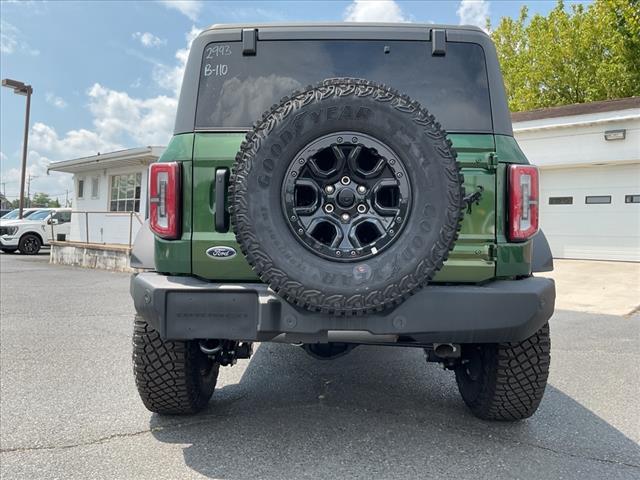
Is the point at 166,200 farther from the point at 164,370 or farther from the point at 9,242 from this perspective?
the point at 9,242

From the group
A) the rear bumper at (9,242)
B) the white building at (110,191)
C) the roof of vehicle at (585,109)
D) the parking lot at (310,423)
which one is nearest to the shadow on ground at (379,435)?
the parking lot at (310,423)

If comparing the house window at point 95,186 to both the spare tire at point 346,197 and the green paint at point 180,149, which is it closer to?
the green paint at point 180,149

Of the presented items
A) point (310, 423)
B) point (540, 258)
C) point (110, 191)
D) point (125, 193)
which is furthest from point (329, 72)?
point (110, 191)

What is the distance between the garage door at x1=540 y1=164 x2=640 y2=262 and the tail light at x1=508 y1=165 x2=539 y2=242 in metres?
11.3

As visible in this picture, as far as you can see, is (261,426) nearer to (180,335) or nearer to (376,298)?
(180,335)

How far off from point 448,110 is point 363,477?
1.85 m

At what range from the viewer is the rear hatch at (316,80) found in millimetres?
2449

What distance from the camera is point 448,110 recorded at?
254 cm

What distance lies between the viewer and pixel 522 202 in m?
2.43

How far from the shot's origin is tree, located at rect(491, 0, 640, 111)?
1948cm

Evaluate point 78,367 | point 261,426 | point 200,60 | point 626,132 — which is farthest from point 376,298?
point 626,132

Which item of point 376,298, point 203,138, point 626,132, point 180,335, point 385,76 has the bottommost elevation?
point 180,335

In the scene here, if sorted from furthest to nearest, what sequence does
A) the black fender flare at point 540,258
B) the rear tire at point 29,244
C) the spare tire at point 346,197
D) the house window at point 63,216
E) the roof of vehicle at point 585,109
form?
the house window at point 63,216 → the rear tire at point 29,244 → the roof of vehicle at point 585,109 → the black fender flare at point 540,258 → the spare tire at point 346,197

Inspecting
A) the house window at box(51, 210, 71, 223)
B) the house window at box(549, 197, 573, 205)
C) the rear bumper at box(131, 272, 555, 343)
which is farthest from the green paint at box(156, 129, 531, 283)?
the house window at box(51, 210, 71, 223)
